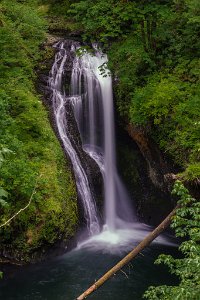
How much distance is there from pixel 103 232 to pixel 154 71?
5559mm

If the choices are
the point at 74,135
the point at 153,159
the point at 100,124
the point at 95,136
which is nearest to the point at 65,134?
the point at 74,135

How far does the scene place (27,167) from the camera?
9.50 m

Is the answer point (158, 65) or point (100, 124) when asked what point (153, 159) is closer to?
point (100, 124)

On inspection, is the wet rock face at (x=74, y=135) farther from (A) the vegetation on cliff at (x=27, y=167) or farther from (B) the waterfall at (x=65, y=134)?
(A) the vegetation on cliff at (x=27, y=167)

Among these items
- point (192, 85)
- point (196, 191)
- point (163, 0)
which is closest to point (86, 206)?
point (196, 191)

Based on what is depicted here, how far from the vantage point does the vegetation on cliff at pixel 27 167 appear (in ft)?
30.7

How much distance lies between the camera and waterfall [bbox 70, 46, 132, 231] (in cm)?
1302

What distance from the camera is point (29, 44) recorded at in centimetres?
1537

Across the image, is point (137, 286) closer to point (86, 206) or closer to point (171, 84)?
point (86, 206)

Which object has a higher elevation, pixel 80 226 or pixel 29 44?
pixel 29 44

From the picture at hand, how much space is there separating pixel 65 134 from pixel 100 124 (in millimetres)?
1525

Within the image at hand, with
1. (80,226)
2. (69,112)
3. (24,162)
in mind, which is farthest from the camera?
(69,112)

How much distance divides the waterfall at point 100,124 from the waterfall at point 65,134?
0.50 m

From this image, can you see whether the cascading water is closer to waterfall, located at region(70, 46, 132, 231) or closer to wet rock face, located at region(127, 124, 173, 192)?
waterfall, located at region(70, 46, 132, 231)
